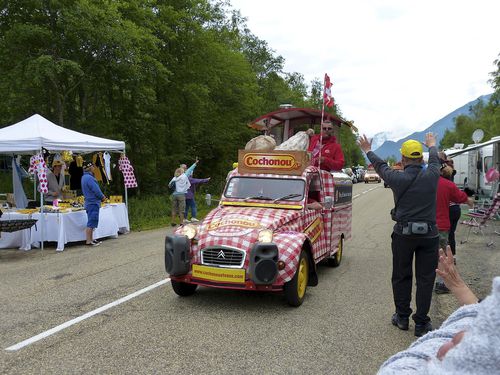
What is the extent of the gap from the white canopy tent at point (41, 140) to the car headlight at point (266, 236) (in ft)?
22.2

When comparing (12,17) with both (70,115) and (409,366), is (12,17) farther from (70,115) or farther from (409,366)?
(409,366)

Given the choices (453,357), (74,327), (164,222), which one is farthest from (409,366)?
(164,222)

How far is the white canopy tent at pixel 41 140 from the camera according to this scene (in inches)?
415

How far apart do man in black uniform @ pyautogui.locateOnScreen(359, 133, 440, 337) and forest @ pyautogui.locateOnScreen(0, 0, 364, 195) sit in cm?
1418

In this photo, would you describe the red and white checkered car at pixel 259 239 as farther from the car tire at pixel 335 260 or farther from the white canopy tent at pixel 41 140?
the white canopy tent at pixel 41 140

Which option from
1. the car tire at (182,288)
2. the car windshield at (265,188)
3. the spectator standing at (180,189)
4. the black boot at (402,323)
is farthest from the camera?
the spectator standing at (180,189)

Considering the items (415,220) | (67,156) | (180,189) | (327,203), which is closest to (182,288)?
(327,203)

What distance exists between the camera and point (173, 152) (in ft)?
86.7

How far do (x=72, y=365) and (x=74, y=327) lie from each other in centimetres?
109

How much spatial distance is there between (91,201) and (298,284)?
6785mm

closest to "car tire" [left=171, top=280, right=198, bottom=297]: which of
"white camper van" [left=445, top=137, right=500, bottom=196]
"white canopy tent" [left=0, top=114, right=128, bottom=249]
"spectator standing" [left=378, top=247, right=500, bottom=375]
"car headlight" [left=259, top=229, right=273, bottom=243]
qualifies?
"car headlight" [left=259, top=229, right=273, bottom=243]

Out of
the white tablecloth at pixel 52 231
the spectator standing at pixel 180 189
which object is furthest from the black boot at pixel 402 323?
the spectator standing at pixel 180 189

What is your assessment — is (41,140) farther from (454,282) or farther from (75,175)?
(454,282)

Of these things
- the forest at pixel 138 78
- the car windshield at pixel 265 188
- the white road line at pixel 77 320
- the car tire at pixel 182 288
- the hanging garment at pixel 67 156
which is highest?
the forest at pixel 138 78
